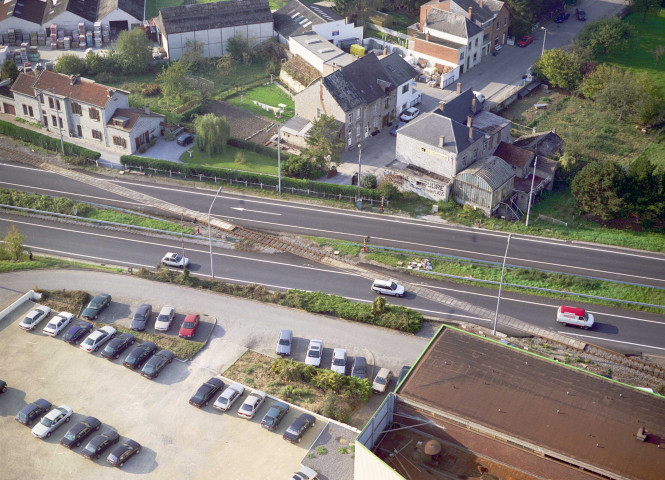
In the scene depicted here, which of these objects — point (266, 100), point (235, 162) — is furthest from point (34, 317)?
point (266, 100)

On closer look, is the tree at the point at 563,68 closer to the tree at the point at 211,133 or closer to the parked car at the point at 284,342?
the tree at the point at 211,133

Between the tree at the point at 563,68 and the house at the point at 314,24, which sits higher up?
the house at the point at 314,24

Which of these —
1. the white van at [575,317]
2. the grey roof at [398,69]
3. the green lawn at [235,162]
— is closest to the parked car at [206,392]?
the white van at [575,317]

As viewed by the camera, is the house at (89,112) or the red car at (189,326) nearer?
the red car at (189,326)

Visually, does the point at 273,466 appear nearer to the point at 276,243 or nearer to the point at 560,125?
the point at 276,243

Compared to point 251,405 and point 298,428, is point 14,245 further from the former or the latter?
point 298,428

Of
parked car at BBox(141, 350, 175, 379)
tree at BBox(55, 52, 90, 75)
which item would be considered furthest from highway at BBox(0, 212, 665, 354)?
tree at BBox(55, 52, 90, 75)

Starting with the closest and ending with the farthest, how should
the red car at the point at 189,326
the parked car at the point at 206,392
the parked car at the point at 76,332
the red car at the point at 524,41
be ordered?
1. the parked car at the point at 206,392
2. the parked car at the point at 76,332
3. the red car at the point at 189,326
4. the red car at the point at 524,41

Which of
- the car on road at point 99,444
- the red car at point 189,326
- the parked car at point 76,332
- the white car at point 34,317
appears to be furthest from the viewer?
the white car at point 34,317
